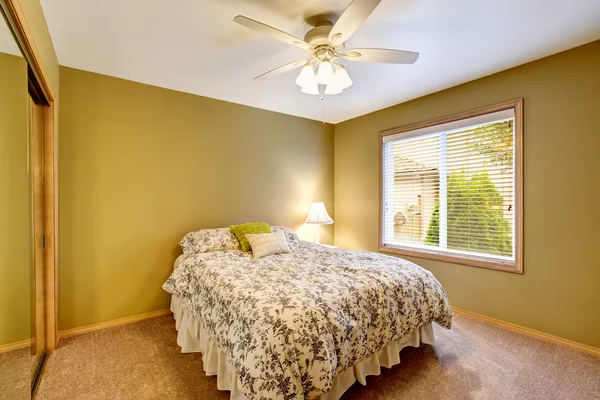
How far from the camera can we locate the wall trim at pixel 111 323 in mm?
2546

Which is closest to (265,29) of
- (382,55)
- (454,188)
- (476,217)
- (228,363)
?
(382,55)

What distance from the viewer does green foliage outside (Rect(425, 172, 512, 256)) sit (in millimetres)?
2781

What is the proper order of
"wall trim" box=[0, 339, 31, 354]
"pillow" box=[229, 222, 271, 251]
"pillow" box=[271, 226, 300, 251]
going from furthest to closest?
"pillow" box=[271, 226, 300, 251]
"pillow" box=[229, 222, 271, 251]
"wall trim" box=[0, 339, 31, 354]

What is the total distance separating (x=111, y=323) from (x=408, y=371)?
8.77 feet

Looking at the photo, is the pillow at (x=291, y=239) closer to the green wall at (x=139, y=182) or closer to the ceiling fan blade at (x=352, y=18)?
the green wall at (x=139, y=182)

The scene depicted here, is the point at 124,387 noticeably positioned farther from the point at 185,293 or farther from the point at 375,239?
the point at 375,239

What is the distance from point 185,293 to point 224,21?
6.85 feet

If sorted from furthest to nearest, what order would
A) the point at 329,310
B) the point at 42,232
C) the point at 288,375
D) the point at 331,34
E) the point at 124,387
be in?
the point at 42,232 → the point at 124,387 → the point at 331,34 → the point at 329,310 → the point at 288,375

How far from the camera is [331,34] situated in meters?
1.69

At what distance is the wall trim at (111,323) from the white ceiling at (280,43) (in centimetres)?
237

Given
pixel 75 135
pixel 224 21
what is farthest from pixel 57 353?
pixel 224 21

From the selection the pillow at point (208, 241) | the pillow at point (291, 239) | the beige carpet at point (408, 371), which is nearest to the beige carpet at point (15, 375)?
the beige carpet at point (408, 371)

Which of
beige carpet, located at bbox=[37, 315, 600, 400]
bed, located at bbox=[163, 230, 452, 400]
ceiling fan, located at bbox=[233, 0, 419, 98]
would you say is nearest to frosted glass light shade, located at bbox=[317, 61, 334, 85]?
ceiling fan, located at bbox=[233, 0, 419, 98]

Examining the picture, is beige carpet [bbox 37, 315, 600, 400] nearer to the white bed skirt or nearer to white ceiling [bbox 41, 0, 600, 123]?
the white bed skirt
